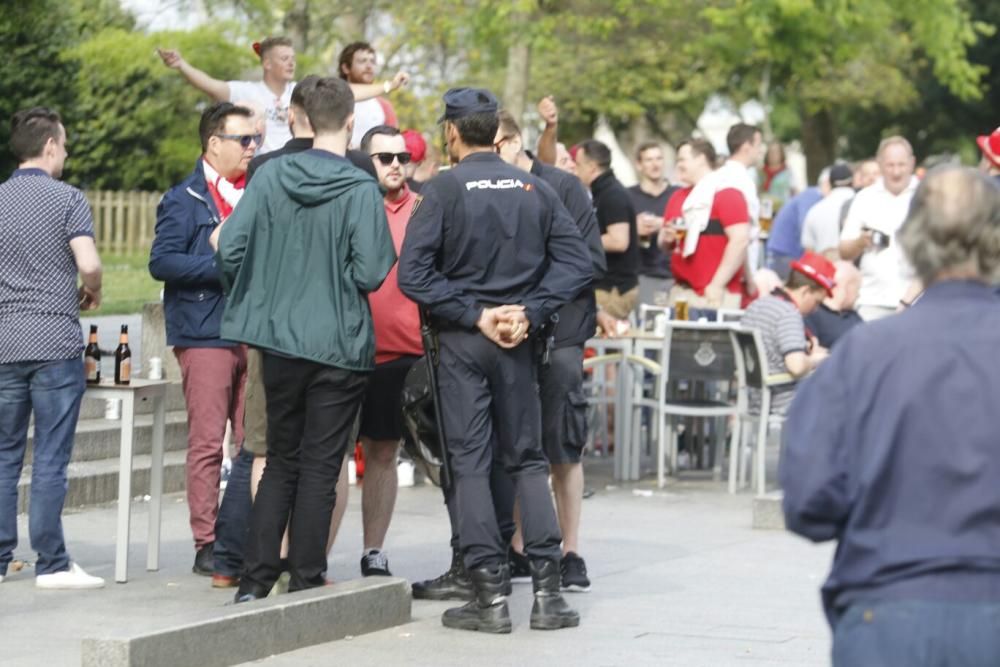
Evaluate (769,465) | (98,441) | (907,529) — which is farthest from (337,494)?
(769,465)

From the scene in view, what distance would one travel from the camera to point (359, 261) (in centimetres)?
782

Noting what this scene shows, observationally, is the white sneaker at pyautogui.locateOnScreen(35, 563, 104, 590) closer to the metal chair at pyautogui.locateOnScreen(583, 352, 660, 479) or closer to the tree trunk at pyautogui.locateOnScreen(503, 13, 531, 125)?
the metal chair at pyautogui.locateOnScreen(583, 352, 660, 479)

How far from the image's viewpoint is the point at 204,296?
29.0ft

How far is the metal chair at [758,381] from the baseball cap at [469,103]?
16.1ft

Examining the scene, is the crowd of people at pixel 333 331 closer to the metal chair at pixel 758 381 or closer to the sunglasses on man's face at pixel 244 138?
the sunglasses on man's face at pixel 244 138

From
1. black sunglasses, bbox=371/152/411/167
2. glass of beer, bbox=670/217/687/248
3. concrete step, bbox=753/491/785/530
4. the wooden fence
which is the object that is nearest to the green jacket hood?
black sunglasses, bbox=371/152/411/167

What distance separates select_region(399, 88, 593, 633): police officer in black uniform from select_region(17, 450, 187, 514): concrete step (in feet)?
11.1

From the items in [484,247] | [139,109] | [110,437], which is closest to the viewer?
[484,247]

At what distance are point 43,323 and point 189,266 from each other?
0.72 meters

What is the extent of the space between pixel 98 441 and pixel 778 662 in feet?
17.3

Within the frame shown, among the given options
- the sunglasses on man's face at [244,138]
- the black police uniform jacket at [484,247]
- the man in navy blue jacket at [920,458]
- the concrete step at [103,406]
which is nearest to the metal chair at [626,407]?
the concrete step at [103,406]

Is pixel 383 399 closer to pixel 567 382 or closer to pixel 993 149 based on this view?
pixel 567 382

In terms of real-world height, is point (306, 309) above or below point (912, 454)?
above

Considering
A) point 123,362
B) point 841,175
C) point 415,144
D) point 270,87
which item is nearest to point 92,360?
point 123,362
